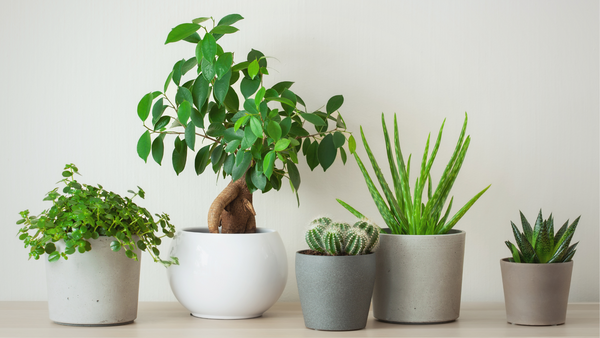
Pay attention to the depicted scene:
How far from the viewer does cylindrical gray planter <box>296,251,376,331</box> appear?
80 cm

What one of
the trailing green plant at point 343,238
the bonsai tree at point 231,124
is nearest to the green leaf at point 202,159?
the bonsai tree at point 231,124

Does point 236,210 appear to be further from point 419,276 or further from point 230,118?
point 419,276

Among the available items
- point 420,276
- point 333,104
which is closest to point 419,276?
point 420,276

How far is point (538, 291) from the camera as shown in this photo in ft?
2.77

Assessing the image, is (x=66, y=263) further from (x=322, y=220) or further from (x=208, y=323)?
(x=322, y=220)

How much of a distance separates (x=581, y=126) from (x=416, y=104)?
0.37m

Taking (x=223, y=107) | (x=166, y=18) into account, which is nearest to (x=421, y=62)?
(x=223, y=107)

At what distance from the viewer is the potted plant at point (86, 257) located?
32.1 inches

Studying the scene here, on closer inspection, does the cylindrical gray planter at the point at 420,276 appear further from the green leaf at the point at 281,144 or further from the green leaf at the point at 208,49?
the green leaf at the point at 208,49

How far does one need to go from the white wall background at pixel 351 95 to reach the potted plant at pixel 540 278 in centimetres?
25

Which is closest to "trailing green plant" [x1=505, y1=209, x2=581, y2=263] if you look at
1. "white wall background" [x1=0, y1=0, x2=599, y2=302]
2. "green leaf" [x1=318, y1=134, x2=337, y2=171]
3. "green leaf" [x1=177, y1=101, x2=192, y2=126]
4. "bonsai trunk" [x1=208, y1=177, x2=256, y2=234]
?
"white wall background" [x1=0, y1=0, x2=599, y2=302]

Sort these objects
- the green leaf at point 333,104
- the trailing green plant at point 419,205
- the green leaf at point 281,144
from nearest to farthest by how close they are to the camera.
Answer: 1. the green leaf at point 281,144
2. the trailing green plant at point 419,205
3. the green leaf at point 333,104

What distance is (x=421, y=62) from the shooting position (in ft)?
3.71

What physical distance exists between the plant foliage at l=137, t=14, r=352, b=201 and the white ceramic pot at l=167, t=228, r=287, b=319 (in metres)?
0.11
